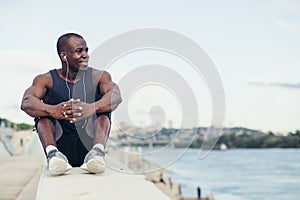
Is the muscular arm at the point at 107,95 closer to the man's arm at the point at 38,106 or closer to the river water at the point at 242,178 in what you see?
the man's arm at the point at 38,106

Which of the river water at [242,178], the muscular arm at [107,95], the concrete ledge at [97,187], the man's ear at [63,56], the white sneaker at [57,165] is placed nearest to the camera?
the concrete ledge at [97,187]

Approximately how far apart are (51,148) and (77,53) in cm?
68

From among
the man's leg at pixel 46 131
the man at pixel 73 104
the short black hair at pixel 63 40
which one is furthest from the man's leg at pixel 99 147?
the short black hair at pixel 63 40

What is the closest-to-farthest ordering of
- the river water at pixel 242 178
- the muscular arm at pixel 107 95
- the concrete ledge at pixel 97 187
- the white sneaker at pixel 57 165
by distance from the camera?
the concrete ledge at pixel 97 187, the white sneaker at pixel 57 165, the muscular arm at pixel 107 95, the river water at pixel 242 178

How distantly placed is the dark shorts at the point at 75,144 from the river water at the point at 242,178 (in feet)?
72.1

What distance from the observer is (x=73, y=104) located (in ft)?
12.0

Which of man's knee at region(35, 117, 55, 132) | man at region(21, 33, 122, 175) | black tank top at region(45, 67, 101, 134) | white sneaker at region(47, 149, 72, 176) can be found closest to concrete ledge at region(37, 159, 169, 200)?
white sneaker at region(47, 149, 72, 176)

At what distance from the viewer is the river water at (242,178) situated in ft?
151

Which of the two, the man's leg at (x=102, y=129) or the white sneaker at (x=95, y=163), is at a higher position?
the man's leg at (x=102, y=129)

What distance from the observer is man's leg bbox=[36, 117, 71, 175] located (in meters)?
3.29

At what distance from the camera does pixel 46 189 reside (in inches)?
113

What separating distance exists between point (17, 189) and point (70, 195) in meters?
2.88

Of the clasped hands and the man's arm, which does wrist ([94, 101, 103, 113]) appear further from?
the man's arm

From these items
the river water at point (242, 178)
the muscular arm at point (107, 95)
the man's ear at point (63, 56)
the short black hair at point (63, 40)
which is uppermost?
the short black hair at point (63, 40)
